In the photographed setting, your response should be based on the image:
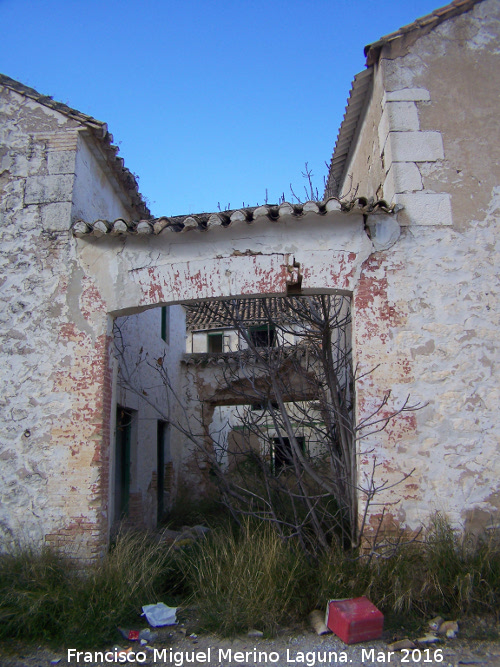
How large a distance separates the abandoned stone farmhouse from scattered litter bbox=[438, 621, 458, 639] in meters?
0.84

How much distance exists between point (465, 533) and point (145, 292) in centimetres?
382

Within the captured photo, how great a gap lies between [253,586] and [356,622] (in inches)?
34.7

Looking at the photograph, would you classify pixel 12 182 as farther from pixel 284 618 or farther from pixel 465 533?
pixel 465 533

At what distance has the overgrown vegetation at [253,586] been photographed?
4.37m

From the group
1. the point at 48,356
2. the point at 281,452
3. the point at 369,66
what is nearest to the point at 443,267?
the point at 369,66

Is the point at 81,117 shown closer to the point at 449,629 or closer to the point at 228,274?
the point at 228,274

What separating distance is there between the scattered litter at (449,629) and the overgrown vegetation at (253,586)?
0.43ft

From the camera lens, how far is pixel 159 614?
181 inches

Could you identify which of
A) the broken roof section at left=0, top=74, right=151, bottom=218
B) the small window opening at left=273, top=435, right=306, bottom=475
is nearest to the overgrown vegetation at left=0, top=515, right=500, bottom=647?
the small window opening at left=273, top=435, right=306, bottom=475

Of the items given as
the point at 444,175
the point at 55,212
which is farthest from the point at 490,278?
the point at 55,212

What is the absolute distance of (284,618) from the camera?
4.44 m

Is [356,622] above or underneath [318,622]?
above

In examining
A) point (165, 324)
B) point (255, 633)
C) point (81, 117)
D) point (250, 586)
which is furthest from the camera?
point (165, 324)

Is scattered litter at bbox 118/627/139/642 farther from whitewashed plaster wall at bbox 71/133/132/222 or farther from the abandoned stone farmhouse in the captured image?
whitewashed plaster wall at bbox 71/133/132/222
